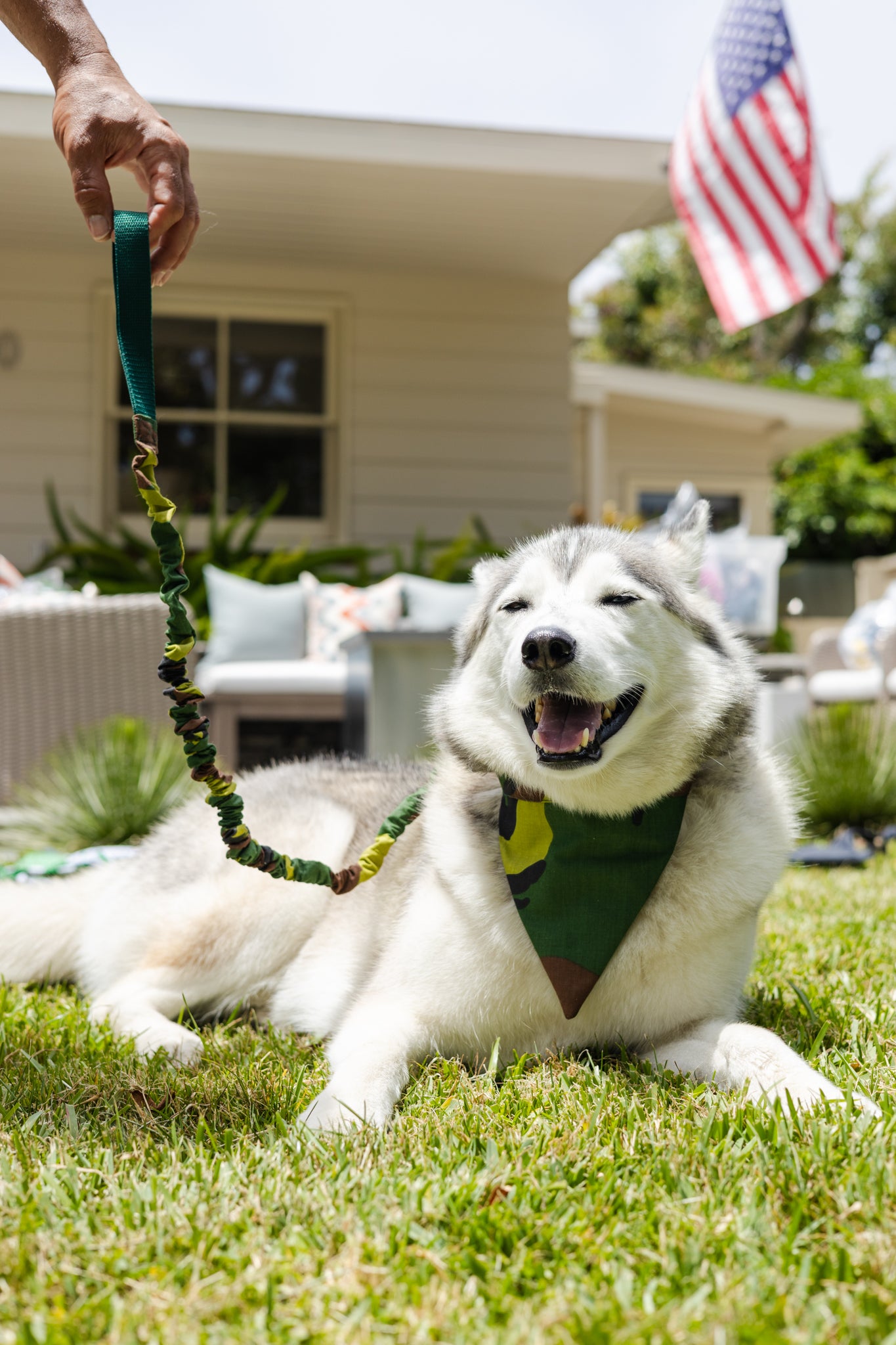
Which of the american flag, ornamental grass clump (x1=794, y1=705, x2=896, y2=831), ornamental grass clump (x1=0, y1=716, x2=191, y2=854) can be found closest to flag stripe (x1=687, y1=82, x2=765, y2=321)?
the american flag

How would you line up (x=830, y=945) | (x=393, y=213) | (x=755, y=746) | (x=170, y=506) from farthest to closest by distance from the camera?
(x=393, y=213), (x=830, y=945), (x=755, y=746), (x=170, y=506)

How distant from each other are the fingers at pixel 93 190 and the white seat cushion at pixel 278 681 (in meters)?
3.94

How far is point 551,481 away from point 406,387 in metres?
1.39

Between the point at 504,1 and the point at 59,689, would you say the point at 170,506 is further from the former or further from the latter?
the point at 504,1

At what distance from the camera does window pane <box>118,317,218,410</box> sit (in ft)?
27.3

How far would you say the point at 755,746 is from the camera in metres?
2.28

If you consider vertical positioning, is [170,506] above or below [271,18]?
below

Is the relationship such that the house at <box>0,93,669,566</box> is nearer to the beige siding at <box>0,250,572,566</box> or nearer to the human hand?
the beige siding at <box>0,250,572,566</box>

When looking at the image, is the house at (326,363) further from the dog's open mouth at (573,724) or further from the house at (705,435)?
the dog's open mouth at (573,724)

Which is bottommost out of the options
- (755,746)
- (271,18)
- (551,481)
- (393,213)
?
(755,746)

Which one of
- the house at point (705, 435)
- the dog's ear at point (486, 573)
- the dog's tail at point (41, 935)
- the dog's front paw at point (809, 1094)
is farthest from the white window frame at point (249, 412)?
the dog's front paw at point (809, 1094)

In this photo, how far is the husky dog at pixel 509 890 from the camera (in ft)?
6.19

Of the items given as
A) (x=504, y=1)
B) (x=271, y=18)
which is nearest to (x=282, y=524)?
(x=271, y=18)

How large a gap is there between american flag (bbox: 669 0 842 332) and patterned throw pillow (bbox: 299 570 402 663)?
2.80 m
